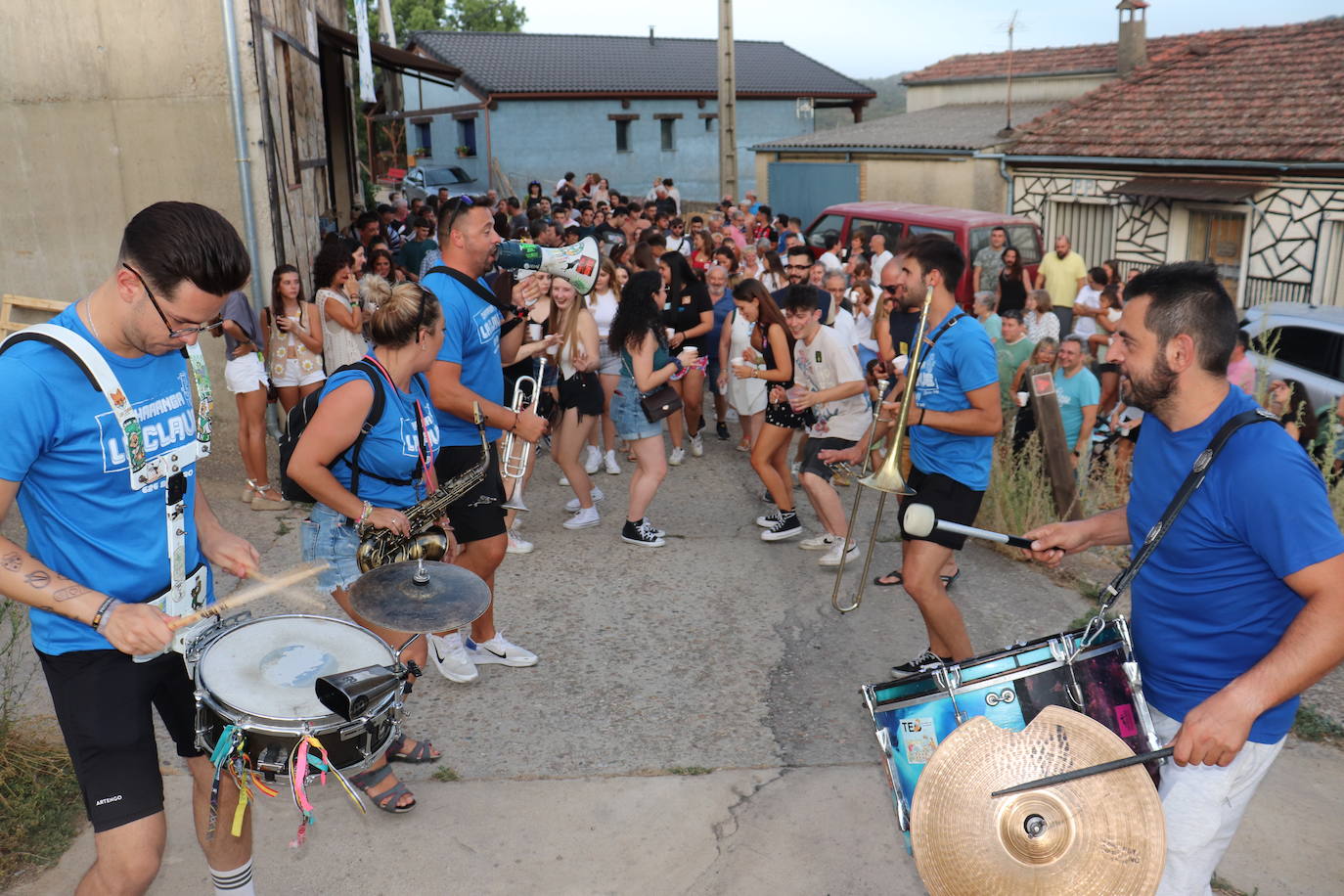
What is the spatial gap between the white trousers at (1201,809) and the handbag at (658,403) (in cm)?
457

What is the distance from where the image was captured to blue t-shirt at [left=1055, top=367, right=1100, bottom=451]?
7688mm

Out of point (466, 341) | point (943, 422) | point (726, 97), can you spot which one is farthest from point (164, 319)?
point (726, 97)

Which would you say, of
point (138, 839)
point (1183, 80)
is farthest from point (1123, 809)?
point (1183, 80)

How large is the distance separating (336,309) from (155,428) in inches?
203

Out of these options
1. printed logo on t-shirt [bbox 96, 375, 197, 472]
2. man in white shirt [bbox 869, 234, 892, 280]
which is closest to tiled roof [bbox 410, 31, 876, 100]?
man in white shirt [bbox 869, 234, 892, 280]

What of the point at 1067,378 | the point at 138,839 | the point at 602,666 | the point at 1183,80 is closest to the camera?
the point at 138,839

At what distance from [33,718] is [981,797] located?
3634mm

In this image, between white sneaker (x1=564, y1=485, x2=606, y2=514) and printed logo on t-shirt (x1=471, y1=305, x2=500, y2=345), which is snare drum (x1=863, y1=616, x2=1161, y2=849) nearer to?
printed logo on t-shirt (x1=471, y1=305, x2=500, y2=345)

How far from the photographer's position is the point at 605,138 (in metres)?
38.9

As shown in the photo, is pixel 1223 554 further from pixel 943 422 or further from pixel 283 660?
pixel 283 660

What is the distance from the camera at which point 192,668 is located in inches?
109

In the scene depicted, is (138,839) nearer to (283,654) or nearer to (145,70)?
(283,654)

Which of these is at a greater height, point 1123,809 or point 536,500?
point 1123,809

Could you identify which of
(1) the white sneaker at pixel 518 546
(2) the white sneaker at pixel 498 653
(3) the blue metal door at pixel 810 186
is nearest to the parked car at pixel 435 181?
(3) the blue metal door at pixel 810 186
